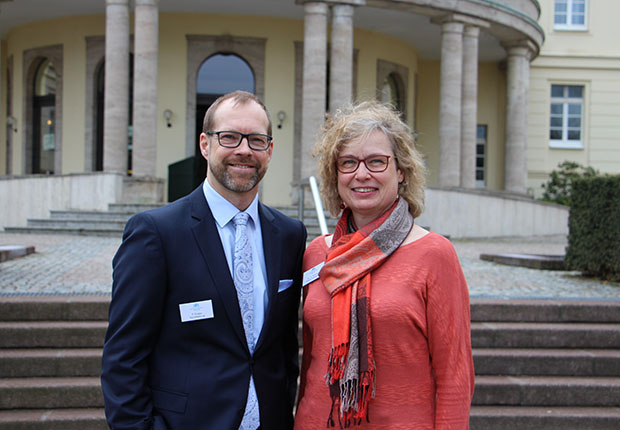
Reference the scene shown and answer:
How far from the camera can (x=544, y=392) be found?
4.45m

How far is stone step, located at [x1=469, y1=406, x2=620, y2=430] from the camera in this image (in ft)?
13.8

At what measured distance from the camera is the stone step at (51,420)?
394 cm

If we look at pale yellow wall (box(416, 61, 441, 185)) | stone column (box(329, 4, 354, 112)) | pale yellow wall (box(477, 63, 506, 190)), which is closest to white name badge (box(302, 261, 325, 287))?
stone column (box(329, 4, 354, 112))

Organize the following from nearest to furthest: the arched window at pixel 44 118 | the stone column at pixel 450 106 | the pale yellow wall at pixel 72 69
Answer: the stone column at pixel 450 106, the pale yellow wall at pixel 72 69, the arched window at pixel 44 118

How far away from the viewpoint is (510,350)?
4926mm

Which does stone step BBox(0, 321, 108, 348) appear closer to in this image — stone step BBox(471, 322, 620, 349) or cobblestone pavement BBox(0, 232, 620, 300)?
cobblestone pavement BBox(0, 232, 620, 300)

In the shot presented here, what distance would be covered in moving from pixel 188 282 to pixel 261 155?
52 centimetres

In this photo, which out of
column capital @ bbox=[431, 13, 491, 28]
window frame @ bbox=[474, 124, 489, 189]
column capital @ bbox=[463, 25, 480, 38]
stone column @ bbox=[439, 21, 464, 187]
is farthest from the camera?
window frame @ bbox=[474, 124, 489, 189]

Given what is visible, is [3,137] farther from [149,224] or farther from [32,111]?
[149,224]

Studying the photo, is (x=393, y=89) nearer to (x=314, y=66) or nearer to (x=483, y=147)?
(x=483, y=147)

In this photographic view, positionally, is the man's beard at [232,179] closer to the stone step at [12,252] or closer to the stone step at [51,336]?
the stone step at [51,336]

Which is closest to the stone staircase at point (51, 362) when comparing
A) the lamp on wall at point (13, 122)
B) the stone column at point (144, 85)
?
the stone column at point (144, 85)

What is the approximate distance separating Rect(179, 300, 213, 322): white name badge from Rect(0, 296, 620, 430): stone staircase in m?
2.34

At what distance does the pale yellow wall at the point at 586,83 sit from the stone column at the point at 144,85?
47.4ft
